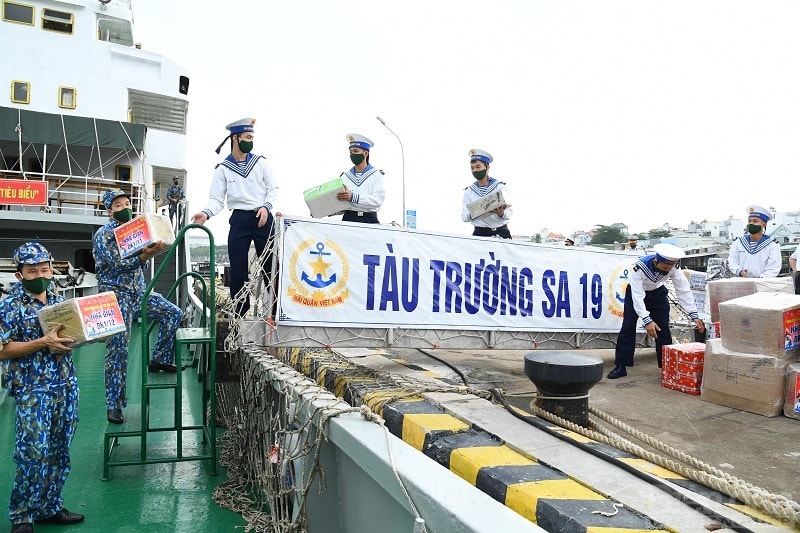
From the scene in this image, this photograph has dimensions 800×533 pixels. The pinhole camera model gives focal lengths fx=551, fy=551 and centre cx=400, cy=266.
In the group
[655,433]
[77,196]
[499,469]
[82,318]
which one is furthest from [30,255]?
[77,196]

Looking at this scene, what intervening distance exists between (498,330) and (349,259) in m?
1.57

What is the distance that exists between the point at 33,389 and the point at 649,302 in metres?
5.00

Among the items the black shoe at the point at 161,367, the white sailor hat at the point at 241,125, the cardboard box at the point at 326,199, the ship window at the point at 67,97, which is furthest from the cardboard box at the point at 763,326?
the ship window at the point at 67,97

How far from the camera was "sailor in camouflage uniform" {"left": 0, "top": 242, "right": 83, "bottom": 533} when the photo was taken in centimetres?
300

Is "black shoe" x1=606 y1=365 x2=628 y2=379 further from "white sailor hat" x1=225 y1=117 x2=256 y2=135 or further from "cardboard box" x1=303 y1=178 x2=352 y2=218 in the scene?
"white sailor hat" x1=225 y1=117 x2=256 y2=135

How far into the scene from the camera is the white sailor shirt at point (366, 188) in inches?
213

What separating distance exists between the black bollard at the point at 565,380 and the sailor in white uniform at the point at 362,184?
2.79 m

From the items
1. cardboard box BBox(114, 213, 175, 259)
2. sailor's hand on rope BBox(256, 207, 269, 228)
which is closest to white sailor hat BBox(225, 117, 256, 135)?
sailor's hand on rope BBox(256, 207, 269, 228)

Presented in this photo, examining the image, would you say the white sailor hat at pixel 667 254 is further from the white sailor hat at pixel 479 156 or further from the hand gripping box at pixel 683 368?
the white sailor hat at pixel 479 156

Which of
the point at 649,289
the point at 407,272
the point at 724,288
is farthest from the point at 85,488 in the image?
the point at 724,288

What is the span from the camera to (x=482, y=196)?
6.11 metres

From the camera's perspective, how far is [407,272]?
179 inches

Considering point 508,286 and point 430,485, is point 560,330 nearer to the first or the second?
point 508,286

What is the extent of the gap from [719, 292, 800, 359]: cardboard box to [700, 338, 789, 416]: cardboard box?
7cm
